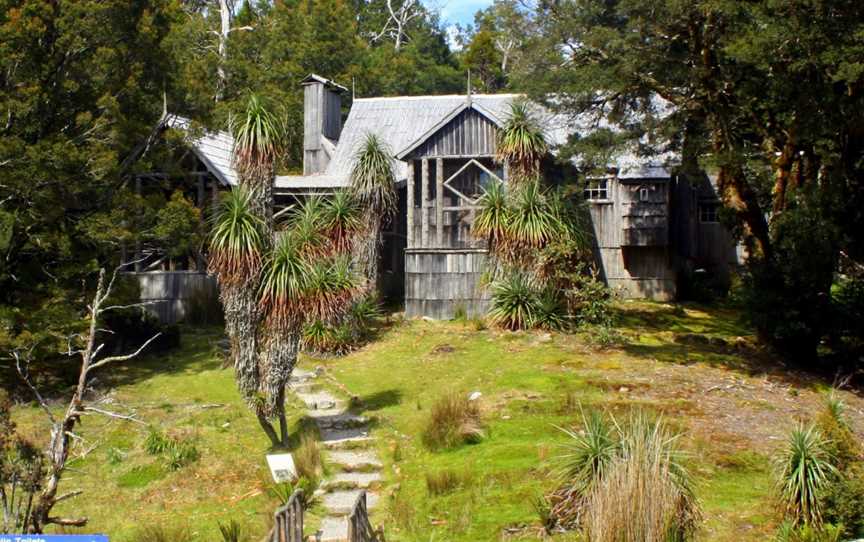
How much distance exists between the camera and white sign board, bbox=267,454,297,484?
13.1 meters

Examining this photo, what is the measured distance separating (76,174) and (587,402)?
11.3 metres

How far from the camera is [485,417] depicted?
50.8 feet

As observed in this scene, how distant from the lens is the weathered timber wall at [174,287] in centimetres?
2645

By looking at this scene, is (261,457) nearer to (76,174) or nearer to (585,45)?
(76,174)

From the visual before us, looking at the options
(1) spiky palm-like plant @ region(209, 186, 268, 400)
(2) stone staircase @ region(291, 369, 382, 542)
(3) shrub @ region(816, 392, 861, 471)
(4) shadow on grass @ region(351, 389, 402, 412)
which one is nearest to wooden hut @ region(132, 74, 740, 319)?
(4) shadow on grass @ region(351, 389, 402, 412)

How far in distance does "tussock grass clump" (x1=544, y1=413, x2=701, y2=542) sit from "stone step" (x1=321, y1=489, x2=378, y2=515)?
2.74 metres

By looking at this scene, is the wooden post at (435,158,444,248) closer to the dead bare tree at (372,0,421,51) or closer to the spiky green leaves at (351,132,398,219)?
the spiky green leaves at (351,132,398,219)

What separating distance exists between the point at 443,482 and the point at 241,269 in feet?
14.8

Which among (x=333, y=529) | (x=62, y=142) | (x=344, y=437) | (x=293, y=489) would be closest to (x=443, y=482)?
(x=333, y=529)

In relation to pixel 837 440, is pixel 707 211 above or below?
above

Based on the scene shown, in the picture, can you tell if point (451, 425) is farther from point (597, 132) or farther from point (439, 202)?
point (439, 202)

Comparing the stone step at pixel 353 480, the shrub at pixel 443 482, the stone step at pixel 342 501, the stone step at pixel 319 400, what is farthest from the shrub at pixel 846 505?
the stone step at pixel 319 400

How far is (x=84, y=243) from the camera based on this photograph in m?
20.7

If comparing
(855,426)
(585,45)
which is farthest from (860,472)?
(585,45)
